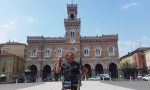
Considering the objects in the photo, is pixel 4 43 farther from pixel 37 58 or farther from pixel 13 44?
pixel 37 58

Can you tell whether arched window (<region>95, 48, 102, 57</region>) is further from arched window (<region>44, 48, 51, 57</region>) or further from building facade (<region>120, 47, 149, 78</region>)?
building facade (<region>120, 47, 149, 78</region>)

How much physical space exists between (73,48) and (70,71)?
48.8 meters

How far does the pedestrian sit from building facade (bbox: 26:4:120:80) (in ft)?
158

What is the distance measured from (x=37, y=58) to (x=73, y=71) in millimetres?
49546

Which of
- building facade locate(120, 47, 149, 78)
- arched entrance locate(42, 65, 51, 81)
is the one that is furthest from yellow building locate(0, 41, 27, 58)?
building facade locate(120, 47, 149, 78)

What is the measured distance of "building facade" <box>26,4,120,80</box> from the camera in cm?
5362

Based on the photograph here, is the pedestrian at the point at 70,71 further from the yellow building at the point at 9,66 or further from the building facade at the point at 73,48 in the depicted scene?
the yellow building at the point at 9,66

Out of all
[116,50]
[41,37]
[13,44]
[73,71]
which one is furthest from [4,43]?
[73,71]

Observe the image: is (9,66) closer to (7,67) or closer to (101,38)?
(7,67)

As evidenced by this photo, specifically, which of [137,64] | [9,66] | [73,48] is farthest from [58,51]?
[137,64]

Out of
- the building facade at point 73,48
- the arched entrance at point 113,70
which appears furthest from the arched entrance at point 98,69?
the arched entrance at point 113,70

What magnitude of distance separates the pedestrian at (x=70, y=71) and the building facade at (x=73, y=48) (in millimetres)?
48177

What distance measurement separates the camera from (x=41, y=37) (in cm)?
5469

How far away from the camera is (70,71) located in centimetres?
513
